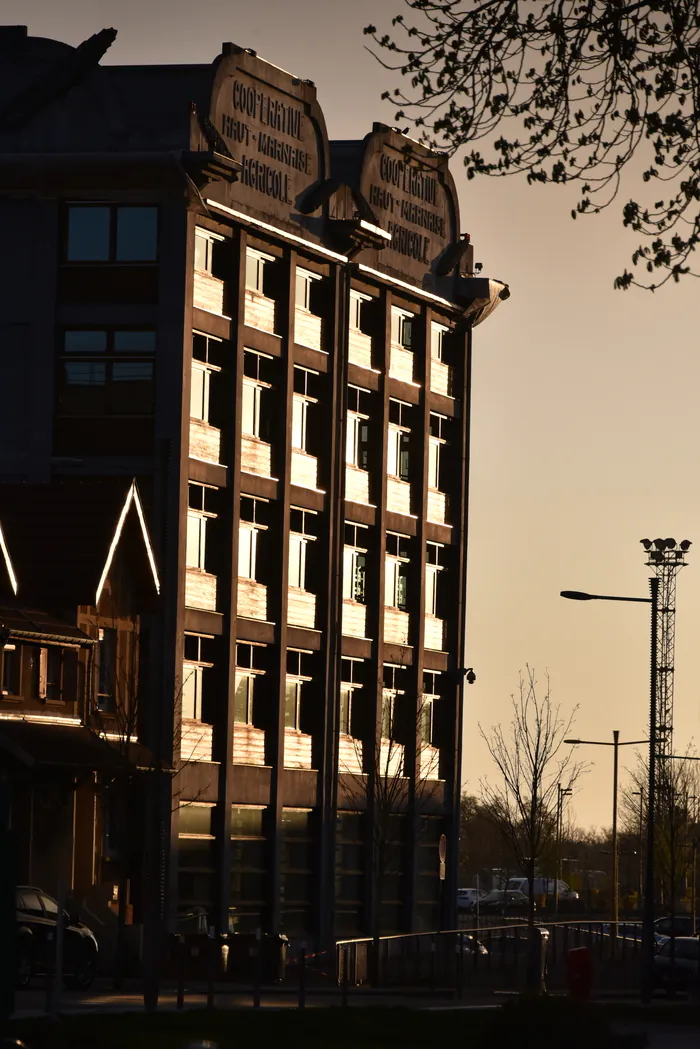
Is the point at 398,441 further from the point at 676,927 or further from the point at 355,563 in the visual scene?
the point at 676,927

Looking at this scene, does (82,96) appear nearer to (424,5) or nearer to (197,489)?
(197,489)

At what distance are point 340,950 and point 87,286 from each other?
67.3 feet

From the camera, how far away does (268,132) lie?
6600cm

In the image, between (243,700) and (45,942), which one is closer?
(45,942)

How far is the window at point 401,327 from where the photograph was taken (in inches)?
2891

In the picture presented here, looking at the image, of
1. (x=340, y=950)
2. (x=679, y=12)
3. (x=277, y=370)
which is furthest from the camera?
(x=277, y=370)

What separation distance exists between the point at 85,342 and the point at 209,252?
13.9ft

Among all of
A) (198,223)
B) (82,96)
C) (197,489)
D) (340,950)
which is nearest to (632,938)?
(340,950)

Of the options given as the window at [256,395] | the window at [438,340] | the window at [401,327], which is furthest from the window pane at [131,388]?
the window at [438,340]

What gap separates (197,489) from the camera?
6288 centimetres

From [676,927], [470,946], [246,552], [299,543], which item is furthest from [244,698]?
[676,927]

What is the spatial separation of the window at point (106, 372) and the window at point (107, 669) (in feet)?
27.0

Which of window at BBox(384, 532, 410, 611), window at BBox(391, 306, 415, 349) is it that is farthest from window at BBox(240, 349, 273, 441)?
window at BBox(384, 532, 410, 611)

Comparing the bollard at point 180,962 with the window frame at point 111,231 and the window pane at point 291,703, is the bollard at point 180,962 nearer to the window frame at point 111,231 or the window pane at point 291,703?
the window pane at point 291,703
